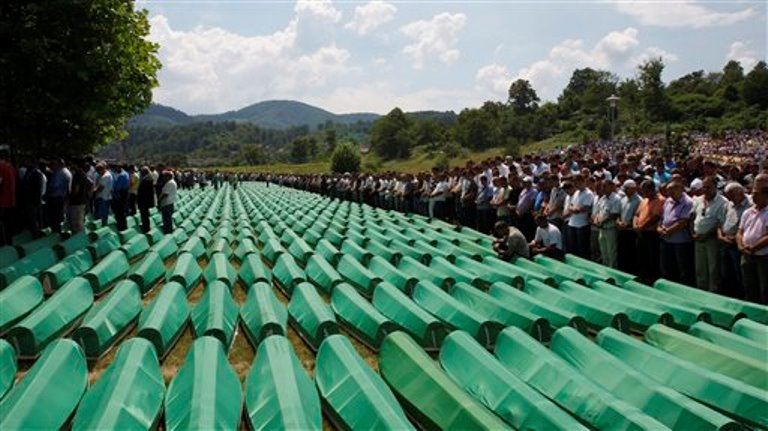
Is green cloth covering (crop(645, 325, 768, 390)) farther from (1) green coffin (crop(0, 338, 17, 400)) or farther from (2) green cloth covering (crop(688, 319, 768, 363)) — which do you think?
(1) green coffin (crop(0, 338, 17, 400))

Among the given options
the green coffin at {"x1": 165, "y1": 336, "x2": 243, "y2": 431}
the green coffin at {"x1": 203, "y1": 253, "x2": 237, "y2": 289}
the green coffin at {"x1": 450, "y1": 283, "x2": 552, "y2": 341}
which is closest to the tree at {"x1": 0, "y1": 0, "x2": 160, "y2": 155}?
the green coffin at {"x1": 203, "y1": 253, "x2": 237, "y2": 289}

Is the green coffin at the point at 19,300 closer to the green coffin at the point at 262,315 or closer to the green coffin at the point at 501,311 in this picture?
the green coffin at the point at 262,315

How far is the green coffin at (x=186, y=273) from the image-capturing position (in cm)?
973

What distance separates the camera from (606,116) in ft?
299

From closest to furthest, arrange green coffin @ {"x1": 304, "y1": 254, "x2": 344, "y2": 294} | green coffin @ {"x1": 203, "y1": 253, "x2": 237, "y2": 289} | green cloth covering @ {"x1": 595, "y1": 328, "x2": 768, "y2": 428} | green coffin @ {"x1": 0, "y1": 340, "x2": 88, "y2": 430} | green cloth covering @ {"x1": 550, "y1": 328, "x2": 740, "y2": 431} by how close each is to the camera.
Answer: green cloth covering @ {"x1": 550, "y1": 328, "x2": 740, "y2": 431} < green coffin @ {"x1": 0, "y1": 340, "x2": 88, "y2": 430} < green cloth covering @ {"x1": 595, "y1": 328, "x2": 768, "y2": 428} < green coffin @ {"x1": 203, "y1": 253, "x2": 237, "y2": 289} < green coffin @ {"x1": 304, "y1": 254, "x2": 344, "y2": 294}

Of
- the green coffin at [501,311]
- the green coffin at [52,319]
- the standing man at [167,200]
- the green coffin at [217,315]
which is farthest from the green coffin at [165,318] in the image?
the standing man at [167,200]

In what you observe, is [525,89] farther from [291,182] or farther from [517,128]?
[291,182]

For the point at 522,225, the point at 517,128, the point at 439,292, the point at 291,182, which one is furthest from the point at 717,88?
the point at 439,292

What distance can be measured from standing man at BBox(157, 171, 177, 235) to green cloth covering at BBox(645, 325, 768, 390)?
12.5 metres

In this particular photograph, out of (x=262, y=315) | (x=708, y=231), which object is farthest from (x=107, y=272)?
(x=708, y=231)

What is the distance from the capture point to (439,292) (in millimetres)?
8680

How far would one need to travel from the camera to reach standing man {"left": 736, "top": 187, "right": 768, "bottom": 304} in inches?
324

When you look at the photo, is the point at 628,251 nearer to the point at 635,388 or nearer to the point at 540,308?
the point at 540,308

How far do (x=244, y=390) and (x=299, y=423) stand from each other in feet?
4.85
